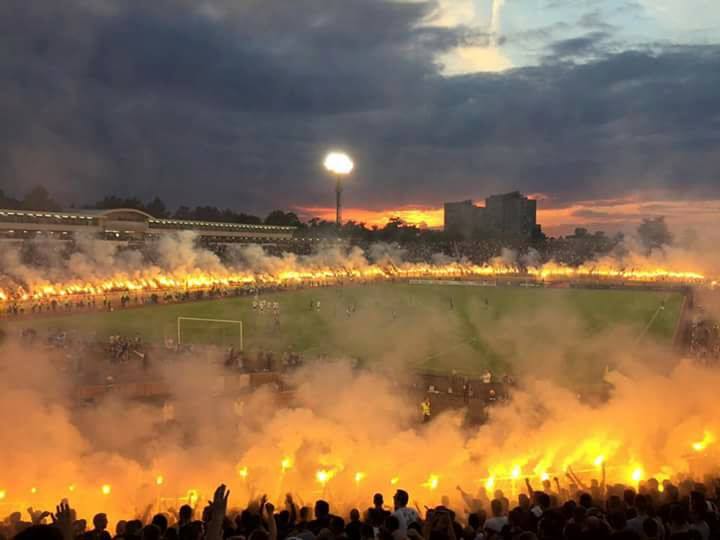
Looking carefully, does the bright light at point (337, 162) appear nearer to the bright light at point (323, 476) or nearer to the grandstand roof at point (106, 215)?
the grandstand roof at point (106, 215)

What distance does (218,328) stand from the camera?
81.0ft

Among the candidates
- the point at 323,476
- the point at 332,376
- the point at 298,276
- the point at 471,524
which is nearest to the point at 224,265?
the point at 298,276

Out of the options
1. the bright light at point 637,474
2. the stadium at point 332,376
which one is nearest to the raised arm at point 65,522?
the stadium at point 332,376

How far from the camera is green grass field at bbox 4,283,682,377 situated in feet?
62.5

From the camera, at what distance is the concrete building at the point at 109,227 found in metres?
40.9

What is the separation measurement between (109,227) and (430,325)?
3406 cm

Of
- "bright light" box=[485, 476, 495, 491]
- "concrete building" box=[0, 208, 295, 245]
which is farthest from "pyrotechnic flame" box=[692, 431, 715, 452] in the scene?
"concrete building" box=[0, 208, 295, 245]

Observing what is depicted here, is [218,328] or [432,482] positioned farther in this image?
[218,328]

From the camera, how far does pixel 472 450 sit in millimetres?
9000

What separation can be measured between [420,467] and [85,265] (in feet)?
97.7

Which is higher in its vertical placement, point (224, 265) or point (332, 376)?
point (224, 265)

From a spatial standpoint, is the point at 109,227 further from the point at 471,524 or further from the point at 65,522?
the point at 65,522

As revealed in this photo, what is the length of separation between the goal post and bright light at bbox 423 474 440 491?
14.0 metres

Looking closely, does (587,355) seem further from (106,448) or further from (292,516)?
(292,516)
